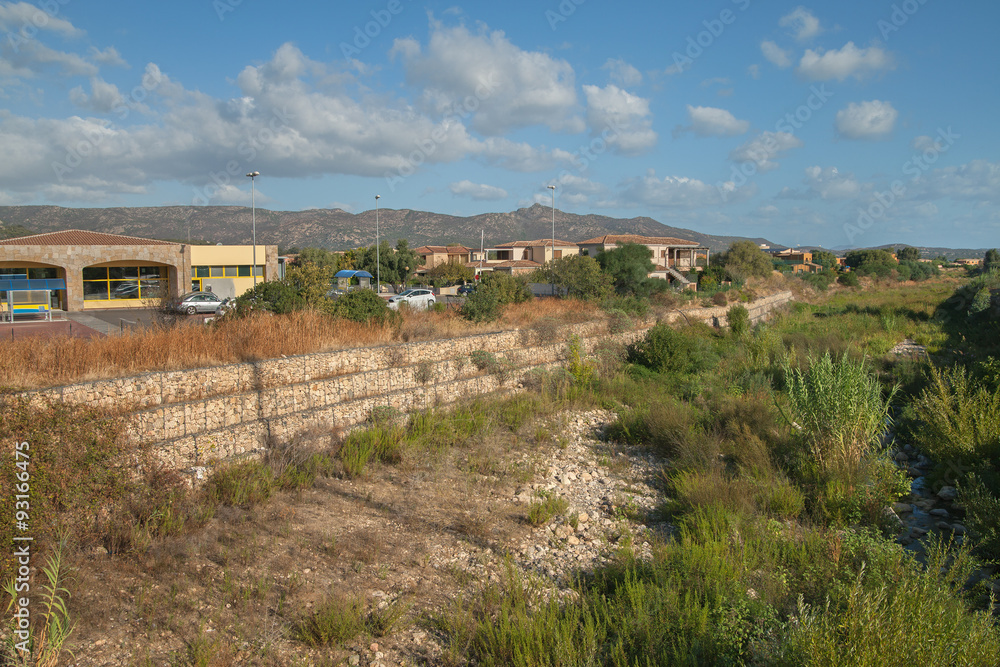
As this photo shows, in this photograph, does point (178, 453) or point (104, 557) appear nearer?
point (104, 557)

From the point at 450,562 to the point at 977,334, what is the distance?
86.5 ft

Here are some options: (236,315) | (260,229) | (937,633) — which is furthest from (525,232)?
(937,633)

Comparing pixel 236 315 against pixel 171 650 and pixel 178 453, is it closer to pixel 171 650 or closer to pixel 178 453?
pixel 178 453

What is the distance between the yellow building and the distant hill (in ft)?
152

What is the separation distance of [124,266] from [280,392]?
2881 cm

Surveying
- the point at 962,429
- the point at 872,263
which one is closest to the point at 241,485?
the point at 962,429

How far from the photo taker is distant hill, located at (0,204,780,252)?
9325 centimetres

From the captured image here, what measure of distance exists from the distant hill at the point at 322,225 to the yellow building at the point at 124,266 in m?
46.3

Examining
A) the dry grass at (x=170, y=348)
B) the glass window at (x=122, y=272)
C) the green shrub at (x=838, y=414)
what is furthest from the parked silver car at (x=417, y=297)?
the green shrub at (x=838, y=414)

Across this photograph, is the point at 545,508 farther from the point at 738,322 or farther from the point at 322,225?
the point at 322,225

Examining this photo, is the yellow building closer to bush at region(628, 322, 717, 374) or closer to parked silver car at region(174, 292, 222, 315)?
parked silver car at region(174, 292, 222, 315)

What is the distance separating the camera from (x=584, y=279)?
83.0 feet

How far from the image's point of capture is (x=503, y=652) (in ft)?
16.3

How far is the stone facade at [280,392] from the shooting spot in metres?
8.41
